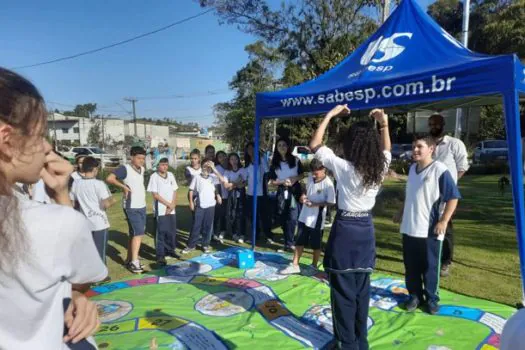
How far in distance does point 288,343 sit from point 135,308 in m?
1.65

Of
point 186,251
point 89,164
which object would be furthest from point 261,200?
point 89,164

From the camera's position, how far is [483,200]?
421 inches

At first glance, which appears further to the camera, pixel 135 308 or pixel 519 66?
pixel 135 308

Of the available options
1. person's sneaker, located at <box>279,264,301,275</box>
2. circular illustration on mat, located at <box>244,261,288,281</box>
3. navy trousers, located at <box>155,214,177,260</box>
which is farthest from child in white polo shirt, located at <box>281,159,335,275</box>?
navy trousers, located at <box>155,214,177,260</box>

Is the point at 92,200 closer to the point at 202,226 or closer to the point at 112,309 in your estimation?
the point at 112,309

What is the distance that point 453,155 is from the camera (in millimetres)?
4641

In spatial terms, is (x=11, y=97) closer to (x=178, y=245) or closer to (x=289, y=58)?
(x=178, y=245)

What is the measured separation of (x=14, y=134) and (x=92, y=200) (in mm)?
4042

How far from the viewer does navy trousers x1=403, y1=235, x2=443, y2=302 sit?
3.60 meters

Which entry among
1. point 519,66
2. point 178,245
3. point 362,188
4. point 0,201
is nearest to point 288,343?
point 362,188

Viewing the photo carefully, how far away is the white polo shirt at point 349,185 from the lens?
2.77 meters

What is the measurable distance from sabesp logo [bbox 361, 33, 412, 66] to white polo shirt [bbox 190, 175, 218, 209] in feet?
9.83

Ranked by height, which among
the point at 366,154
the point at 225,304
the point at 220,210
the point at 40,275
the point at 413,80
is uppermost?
the point at 413,80

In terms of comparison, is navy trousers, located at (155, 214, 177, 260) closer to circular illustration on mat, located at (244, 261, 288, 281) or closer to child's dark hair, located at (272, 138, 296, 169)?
circular illustration on mat, located at (244, 261, 288, 281)
